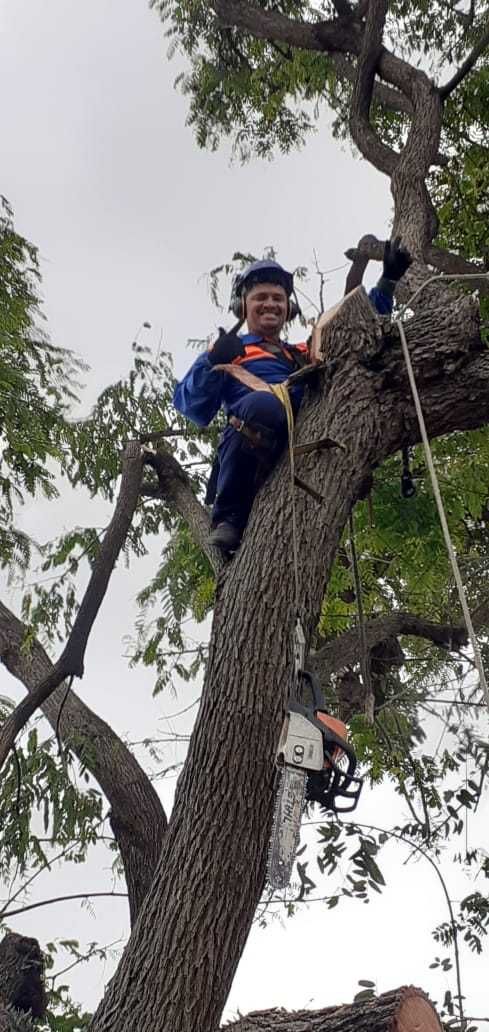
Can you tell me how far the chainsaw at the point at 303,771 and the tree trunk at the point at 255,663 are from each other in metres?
0.12

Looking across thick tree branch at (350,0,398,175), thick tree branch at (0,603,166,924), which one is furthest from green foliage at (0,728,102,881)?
thick tree branch at (350,0,398,175)

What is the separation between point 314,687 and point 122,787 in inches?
66.7

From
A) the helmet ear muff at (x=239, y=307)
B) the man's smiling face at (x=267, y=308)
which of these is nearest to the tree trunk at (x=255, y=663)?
the man's smiling face at (x=267, y=308)

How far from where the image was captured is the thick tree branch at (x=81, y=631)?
2863 millimetres

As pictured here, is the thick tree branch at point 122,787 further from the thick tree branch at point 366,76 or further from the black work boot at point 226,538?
the thick tree branch at point 366,76

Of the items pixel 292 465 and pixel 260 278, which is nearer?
pixel 292 465

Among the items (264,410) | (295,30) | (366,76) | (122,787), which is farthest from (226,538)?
(295,30)

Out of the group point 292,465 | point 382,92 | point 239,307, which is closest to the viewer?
point 292,465

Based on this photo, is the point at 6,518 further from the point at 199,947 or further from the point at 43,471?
the point at 199,947

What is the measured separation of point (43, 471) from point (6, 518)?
19.5 inches

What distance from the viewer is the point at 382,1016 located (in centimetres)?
191

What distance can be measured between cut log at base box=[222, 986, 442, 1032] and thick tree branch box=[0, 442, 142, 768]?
1200 millimetres

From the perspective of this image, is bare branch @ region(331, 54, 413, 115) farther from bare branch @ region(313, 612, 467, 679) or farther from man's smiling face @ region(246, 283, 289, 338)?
bare branch @ region(313, 612, 467, 679)

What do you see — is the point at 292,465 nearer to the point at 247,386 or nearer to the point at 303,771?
the point at 247,386
